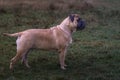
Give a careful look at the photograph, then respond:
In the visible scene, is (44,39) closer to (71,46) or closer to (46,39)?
(46,39)

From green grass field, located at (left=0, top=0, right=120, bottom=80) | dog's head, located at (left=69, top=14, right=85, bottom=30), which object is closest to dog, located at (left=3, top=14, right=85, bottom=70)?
dog's head, located at (left=69, top=14, right=85, bottom=30)

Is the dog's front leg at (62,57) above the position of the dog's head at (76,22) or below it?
below

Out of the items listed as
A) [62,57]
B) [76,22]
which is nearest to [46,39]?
[62,57]

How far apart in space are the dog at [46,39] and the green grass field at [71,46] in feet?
1.49

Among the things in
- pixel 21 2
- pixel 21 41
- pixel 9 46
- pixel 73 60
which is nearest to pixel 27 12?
pixel 21 2

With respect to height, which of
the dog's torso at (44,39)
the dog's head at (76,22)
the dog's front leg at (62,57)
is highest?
the dog's head at (76,22)

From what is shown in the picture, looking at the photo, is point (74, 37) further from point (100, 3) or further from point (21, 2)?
point (100, 3)

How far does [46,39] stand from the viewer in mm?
10203

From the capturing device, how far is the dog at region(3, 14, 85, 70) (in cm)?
999

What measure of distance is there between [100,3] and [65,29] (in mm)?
18621

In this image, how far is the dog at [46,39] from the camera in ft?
32.8

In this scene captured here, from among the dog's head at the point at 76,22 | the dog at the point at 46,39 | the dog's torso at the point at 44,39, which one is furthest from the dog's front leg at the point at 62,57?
the dog's head at the point at 76,22

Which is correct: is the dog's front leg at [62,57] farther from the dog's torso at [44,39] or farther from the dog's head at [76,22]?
the dog's head at [76,22]

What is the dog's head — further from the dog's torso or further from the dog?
the dog's torso
